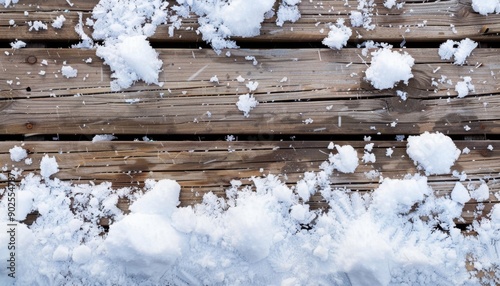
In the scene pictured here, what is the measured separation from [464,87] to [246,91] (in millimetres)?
974

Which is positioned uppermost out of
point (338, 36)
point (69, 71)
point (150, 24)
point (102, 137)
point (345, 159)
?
point (338, 36)

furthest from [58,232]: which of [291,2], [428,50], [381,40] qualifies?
[428,50]

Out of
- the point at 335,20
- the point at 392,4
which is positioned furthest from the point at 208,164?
the point at 392,4

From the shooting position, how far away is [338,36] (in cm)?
225

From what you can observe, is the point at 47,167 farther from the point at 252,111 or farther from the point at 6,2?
the point at 252,111

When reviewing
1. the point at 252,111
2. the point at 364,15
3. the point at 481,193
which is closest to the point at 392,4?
the point at 364,15

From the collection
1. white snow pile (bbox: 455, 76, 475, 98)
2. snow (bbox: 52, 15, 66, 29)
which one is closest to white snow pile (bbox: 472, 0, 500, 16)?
white snow pile (bbox: 455, 76, 475, 98)

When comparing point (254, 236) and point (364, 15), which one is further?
point (364, 15)

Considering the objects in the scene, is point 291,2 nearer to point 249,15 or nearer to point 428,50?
point 249,15

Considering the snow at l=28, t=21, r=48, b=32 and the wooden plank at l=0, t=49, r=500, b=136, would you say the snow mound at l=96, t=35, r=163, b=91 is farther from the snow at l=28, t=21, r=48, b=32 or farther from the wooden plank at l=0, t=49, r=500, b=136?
the snow at l=28, t=21, r=48, b=32

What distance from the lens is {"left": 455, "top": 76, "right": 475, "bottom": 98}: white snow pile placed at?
2248 millimetres

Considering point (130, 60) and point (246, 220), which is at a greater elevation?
point (130, 60)

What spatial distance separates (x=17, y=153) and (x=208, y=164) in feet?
2.74

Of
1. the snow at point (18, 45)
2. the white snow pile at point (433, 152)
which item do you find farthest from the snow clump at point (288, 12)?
the snow at point (18, 45)
